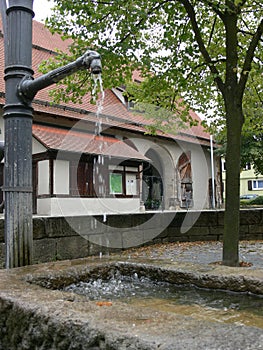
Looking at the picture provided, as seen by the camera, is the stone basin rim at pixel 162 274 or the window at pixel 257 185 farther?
the window at pixel 257 185

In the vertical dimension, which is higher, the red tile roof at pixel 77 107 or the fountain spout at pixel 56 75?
the red tile roof at pixel 77 107

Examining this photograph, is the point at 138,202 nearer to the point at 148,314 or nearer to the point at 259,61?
the point at 259,61

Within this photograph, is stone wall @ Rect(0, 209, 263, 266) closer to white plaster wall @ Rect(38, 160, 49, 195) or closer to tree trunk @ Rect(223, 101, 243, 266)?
tree trunk @ Rect(223, 101, 243, 266)

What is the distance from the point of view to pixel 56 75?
2.59m

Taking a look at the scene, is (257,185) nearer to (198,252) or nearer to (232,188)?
(198,252)

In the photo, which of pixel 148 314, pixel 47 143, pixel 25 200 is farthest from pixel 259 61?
pixel 47 143

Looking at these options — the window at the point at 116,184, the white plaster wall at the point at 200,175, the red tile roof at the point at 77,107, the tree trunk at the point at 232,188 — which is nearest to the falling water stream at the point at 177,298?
the tree trunk at the point at 232,188

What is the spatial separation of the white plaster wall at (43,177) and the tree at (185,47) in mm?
8981

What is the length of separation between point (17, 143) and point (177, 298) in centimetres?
143

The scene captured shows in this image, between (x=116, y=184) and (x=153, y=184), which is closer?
(x=116, y=184)

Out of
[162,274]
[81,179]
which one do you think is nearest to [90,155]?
[81,179]

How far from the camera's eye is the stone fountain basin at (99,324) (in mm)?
1280

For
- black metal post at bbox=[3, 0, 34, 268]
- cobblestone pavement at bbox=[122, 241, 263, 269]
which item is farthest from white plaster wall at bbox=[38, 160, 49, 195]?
black metal post at bbox=[3, 0, 34, 268]

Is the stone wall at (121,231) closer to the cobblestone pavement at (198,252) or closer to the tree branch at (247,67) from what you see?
the cobblestone pavement at (198,252)
